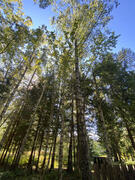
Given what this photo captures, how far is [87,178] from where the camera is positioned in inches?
115

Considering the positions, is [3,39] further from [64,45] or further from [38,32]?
[64,45]

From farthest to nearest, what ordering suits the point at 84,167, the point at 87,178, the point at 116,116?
the point at 116,116, the point at 84,167, the point at 87,178

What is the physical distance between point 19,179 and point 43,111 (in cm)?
574

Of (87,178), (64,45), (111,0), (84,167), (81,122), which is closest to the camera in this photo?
(87,178)

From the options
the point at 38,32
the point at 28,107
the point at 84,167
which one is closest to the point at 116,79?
the point at 84,167

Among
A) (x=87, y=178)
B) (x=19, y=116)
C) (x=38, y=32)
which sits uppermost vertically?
(x=38, y=32)

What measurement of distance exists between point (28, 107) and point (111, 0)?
487 inches

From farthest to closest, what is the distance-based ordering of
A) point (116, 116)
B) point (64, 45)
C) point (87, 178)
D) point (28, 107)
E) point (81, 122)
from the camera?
1. point (28, 107)
2. point (116, 116)
3. point (64, 45)
4. point (81, 122)
5. point (87, 178)

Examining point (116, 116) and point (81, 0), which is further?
point (116, 116)

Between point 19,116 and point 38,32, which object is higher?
point 38,32

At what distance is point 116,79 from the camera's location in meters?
9.38

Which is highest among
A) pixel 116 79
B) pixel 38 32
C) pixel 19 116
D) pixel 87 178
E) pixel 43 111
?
pixel 38 32

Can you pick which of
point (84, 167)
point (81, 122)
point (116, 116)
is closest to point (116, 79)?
point (116, 116)

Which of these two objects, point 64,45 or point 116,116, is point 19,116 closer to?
point 64,45
